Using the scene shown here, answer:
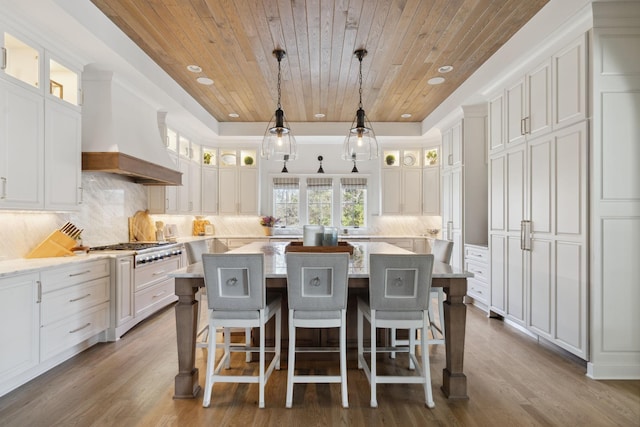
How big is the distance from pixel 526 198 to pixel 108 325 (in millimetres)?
4363

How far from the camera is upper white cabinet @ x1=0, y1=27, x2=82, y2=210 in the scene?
102 inches

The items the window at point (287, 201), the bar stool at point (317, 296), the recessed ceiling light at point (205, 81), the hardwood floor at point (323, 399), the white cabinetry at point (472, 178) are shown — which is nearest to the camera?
the hardwood floor at point (323, 399)

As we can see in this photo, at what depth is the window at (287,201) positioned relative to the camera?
7125 mm

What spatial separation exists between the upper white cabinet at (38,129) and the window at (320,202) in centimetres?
434

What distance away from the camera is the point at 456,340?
238cm

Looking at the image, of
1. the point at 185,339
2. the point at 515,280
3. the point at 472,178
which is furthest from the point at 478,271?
the point at 185,339

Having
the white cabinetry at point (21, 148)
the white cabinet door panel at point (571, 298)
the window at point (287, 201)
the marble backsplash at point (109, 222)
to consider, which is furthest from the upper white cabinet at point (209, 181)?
the white cabinet door panel at point (571, 298)

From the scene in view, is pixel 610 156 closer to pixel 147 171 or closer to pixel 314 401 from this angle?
pixel 314 401

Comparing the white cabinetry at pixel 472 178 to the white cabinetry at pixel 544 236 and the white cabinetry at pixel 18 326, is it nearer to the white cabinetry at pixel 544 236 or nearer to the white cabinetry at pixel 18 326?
the white cabinetry at pixel 544 236

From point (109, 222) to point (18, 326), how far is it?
6.61ft

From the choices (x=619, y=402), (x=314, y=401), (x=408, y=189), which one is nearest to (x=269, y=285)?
(x=314, y=401)

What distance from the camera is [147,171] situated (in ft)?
13.3

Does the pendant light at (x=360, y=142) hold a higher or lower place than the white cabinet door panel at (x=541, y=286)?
A: higher

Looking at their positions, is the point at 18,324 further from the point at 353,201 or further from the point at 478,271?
the point at 353,201
